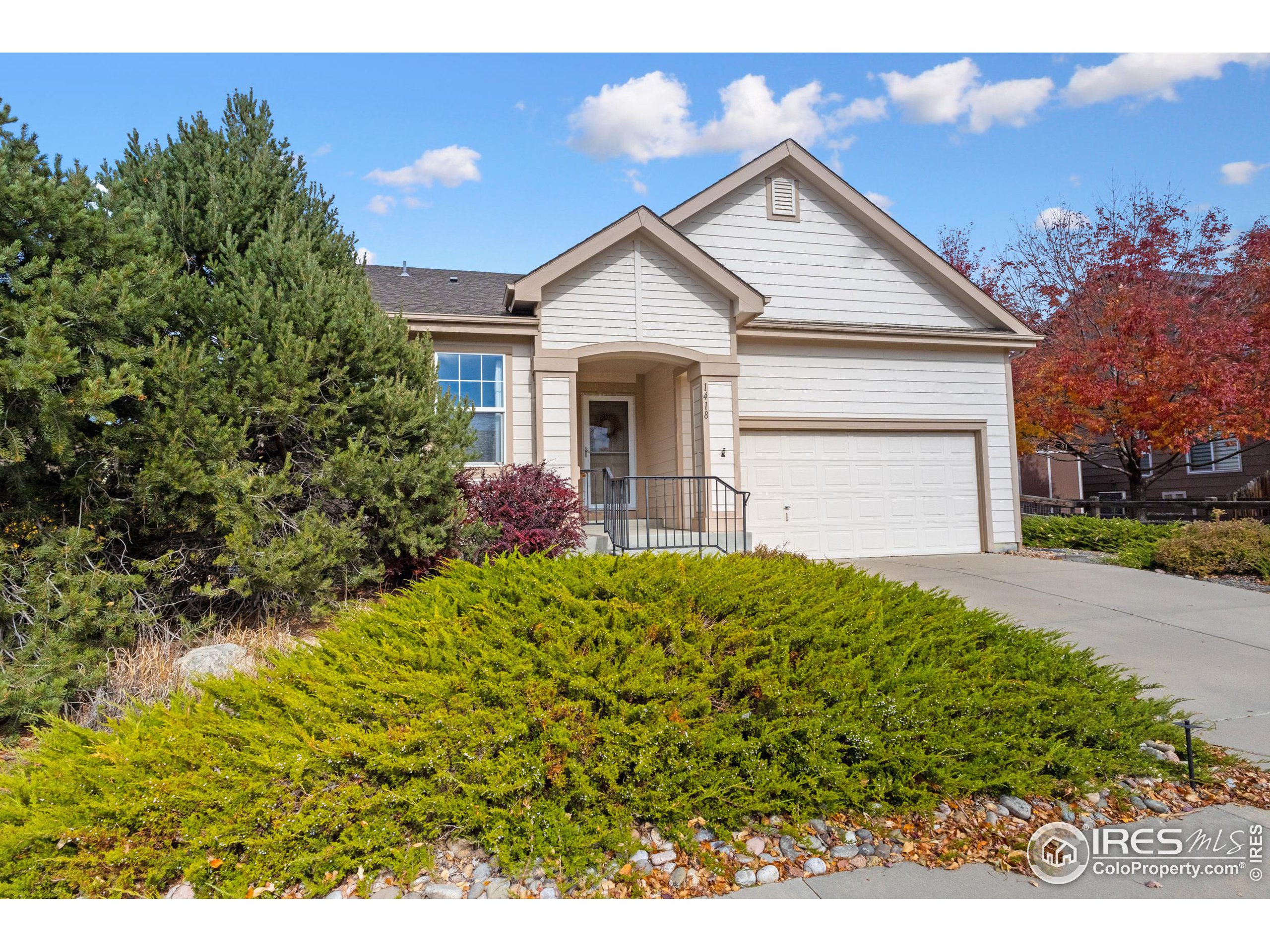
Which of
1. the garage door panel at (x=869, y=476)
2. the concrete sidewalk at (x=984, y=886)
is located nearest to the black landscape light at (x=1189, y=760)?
the concrete sidewalk at (x=984, y=886)

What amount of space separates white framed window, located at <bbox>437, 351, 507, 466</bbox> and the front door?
7.54ft

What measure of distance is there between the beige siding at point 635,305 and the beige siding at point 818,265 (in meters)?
1.56

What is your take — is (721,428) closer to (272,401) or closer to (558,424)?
(558,424)

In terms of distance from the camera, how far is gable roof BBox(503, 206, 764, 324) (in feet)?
31.9

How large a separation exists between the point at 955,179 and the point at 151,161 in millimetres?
9274

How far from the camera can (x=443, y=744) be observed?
10.3ft

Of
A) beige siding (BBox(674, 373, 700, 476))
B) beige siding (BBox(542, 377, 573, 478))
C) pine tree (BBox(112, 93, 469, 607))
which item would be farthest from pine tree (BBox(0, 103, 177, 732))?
beige siding (BBox(674, 373, 700, 476))

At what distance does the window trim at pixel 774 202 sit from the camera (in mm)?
12031

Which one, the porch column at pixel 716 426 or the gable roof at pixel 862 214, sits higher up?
the gable roof at pixel 862 214

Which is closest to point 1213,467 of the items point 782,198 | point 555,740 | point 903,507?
point 903,507

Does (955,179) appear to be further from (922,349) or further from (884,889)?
(884,889)

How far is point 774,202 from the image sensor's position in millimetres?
12039

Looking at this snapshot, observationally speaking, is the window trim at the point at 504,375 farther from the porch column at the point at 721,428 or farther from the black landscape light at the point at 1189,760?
the black landscape light at the point at 1189,760

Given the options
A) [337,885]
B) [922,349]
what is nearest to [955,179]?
[922,349]
